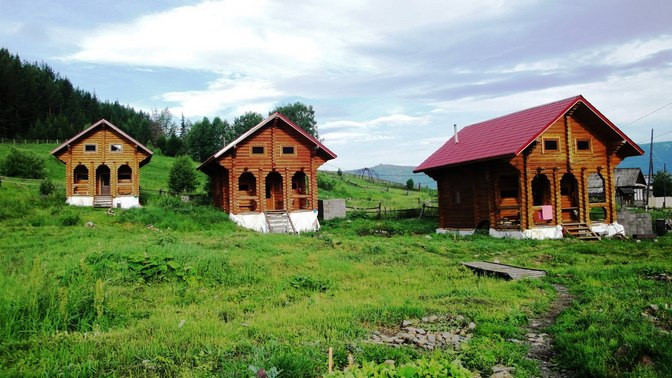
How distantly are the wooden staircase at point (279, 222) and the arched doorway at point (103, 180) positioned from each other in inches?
649

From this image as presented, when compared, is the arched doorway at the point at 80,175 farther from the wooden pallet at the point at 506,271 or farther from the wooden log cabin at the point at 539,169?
the wooden pallet at the point at 506,271

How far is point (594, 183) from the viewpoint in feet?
163

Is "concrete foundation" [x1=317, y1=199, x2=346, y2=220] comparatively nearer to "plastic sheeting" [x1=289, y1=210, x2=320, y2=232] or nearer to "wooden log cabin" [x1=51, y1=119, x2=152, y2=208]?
"plastic sheeting" [x1=289, y1=210, x2=320, y2=232]

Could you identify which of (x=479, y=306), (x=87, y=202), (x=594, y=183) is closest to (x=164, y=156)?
(x=87, y=202)

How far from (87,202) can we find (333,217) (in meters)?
18.7

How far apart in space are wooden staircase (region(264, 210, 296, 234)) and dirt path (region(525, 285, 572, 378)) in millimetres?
17915

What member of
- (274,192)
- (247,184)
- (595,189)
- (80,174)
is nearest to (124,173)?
(80,174)

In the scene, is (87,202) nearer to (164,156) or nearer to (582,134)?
(582,134)

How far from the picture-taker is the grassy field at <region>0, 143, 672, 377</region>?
5.92 metres

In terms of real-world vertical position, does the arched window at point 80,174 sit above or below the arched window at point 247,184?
above

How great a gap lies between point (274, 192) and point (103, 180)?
1624 cm

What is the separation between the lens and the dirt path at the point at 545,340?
6082 millimetres

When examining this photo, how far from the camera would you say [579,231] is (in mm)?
22906

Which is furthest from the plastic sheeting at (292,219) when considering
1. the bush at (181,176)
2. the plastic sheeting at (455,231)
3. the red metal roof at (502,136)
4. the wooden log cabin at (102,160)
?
the bush at (181,176)
